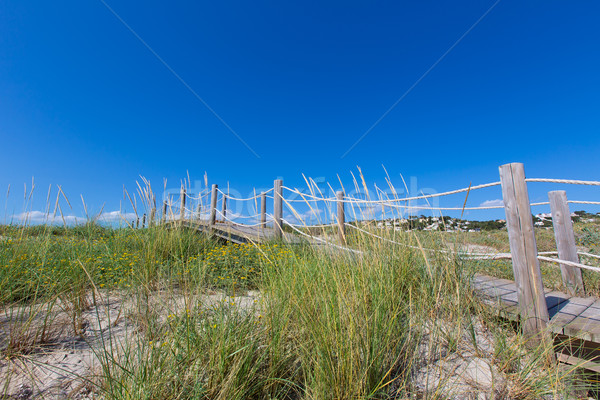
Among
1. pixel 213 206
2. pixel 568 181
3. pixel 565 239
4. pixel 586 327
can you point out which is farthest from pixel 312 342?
pixel 213 206

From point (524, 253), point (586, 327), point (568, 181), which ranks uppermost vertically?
point (568, 181)

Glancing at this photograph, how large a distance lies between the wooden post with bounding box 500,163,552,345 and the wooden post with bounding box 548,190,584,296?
169 cm

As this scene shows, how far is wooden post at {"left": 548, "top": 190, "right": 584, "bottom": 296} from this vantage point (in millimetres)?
2910

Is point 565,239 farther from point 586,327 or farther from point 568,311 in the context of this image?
point 586,327

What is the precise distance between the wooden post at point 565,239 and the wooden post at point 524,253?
1.69 meters

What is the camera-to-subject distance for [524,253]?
70.8 inches

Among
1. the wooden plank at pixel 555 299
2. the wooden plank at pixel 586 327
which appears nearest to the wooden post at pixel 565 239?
the wooden plank at pixel 555 299

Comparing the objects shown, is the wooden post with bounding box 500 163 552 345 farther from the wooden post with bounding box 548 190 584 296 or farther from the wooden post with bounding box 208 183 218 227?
the wooden post with bounding box 208 183 218 227

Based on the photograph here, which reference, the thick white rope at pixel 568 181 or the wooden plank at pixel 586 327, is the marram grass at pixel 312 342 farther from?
the thick white rope at pixel 568 181

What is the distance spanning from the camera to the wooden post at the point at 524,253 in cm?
172

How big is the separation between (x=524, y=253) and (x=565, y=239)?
7.20 ft

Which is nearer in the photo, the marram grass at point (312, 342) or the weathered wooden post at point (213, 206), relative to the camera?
the marram grass at point (312, 342)

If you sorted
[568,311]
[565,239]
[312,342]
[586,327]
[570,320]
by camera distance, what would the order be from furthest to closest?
1. [565,239]
2. [568,311]
3. [570,320]
4. [586,327]
5. [312,342]

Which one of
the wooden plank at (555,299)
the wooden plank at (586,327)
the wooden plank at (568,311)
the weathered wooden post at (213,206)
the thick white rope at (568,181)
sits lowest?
the wooden plank at (586,327)
